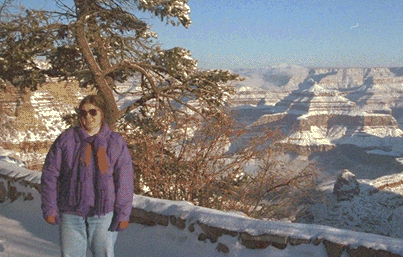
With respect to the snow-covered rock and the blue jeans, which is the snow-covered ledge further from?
the snow-covered rock

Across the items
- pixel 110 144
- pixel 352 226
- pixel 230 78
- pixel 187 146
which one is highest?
pixel 230 78

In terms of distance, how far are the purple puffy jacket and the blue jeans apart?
0.21 ft

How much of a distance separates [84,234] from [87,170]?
53 cm

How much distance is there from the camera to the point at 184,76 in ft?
31.0

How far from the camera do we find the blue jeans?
2.96 m

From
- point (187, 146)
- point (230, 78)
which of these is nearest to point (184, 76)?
point (230, 78)

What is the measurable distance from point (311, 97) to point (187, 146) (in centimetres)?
16569

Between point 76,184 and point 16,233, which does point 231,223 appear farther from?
point 16,233

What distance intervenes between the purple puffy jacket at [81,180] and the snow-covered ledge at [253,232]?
5.14 ft

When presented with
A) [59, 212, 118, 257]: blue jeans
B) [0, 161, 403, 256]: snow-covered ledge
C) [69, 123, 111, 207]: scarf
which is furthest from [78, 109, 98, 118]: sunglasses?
[0, 161, 403, 256]: snow-covered ledge

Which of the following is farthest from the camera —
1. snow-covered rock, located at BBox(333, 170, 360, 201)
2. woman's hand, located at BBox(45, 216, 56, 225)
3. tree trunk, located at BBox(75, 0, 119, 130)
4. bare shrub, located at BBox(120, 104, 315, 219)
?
snow-covered rock, located at BBox(333, 170, 360, 201)

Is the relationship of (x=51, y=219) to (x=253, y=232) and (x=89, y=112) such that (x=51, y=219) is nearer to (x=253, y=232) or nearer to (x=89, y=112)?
(x=89, y=112)

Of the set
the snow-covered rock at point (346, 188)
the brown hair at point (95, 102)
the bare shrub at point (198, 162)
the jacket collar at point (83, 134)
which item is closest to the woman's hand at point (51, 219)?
the jacket collar at point (83, 134)

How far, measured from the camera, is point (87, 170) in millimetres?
2873
